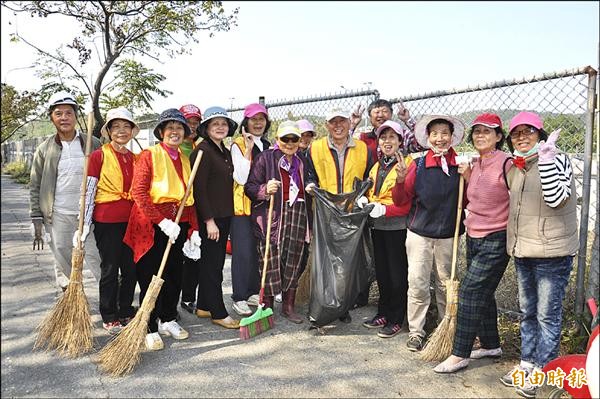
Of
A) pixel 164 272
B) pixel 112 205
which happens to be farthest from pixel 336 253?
pixel 112 205

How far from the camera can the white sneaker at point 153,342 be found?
334 cm

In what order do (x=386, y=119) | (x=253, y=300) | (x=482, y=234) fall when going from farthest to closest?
1. (x=253, y=300)
2. (x=386, y=119)
3. (x=482, y=234)

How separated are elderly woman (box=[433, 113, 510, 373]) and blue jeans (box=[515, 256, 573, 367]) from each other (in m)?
0.21

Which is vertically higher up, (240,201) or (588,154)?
(588,154)

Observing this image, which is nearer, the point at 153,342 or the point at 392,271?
the point at 153,342

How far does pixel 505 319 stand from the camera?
3713 millimetres

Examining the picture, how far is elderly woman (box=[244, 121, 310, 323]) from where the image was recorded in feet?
12.6

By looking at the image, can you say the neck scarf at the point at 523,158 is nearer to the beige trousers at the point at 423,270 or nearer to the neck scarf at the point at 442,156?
the neck scarf at the point at 442,156

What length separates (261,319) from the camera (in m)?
3.71

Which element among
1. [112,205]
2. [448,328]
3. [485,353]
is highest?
[112,205]

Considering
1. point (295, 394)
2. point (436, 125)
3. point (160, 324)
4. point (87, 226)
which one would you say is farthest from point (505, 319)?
point (87, 226)

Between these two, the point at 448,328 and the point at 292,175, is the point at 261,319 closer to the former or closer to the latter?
the point at 292,175

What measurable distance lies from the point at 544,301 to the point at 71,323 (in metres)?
3.23

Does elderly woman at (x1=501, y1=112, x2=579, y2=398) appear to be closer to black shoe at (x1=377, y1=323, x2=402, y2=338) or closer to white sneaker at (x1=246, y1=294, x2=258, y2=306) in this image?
black shoe at (x1=377, y1=323, x2=402, y2=338)
